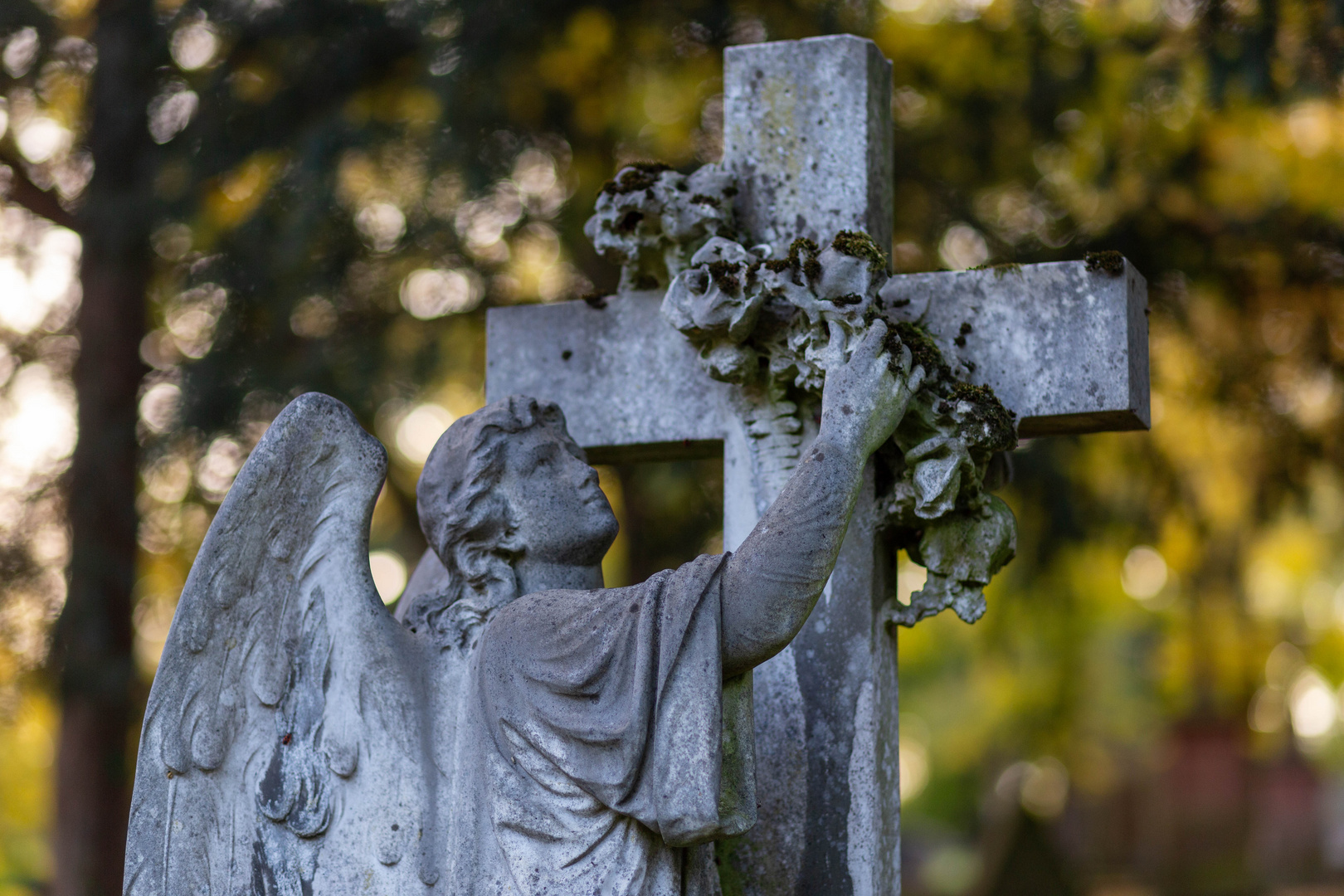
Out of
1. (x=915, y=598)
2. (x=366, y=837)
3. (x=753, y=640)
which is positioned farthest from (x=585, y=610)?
(x=915, y=598)

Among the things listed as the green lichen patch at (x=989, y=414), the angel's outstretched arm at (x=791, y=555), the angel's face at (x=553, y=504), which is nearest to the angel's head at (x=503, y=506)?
the angel's face at (x=553, y=504)

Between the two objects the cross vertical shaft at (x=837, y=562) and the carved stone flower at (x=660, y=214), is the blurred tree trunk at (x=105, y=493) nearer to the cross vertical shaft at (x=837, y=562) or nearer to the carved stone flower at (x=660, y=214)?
the carved stone flower at (x=660, y=214)

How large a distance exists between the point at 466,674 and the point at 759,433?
0.99 metres

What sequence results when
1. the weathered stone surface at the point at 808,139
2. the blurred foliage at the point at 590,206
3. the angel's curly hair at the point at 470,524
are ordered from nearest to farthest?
the angel's curly hair at the point at 470,524, the weathered stone surface at the point at 808,139, the blurred foliage at the point at 590,206

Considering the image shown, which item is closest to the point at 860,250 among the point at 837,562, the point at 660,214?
the point at 660,214

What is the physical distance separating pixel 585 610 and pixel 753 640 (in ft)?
1.05

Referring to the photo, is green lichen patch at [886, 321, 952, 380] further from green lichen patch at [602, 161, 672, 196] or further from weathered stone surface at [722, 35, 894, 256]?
green lichen patch at [602, 161, 672, 196]

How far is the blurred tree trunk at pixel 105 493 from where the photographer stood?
7.99 m

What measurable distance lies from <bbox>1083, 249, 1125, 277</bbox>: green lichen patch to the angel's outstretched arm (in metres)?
0.84

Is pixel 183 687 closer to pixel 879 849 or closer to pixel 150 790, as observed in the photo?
pixel 150 790

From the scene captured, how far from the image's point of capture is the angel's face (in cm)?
347

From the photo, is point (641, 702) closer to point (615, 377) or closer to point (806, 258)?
point (806, 258)

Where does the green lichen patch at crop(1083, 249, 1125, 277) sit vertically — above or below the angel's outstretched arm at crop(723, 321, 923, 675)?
above

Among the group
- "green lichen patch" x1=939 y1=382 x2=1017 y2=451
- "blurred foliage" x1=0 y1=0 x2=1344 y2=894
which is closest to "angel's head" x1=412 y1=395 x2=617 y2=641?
"green lichen patch" x1=939 y1=382 x2=1017 y2=451
